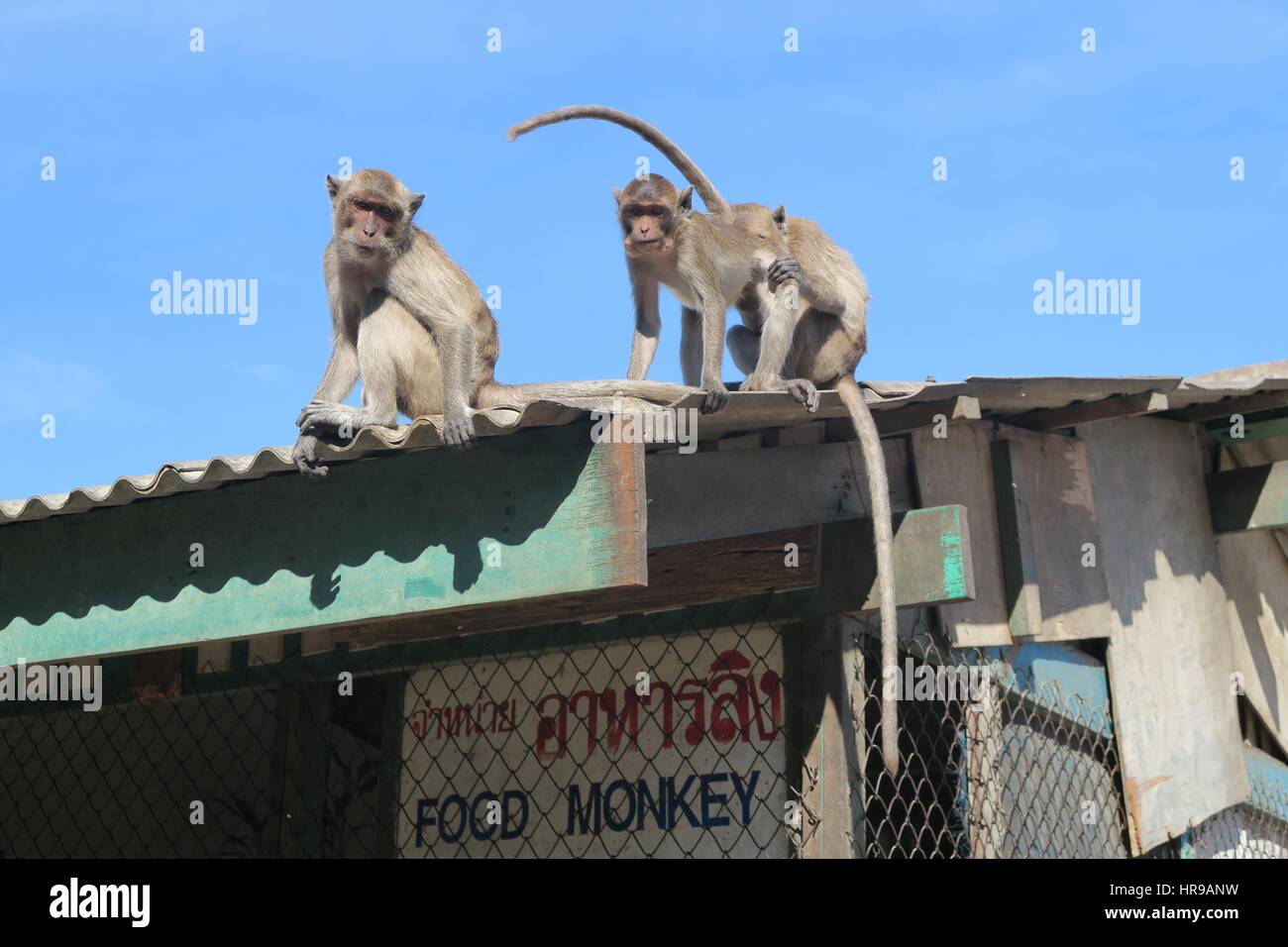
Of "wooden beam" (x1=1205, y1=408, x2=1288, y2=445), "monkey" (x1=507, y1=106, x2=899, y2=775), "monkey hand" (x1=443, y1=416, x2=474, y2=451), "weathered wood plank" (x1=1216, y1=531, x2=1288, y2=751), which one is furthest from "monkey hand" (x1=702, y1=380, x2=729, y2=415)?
"weathered wood plank" (x1=1216, y1=531, x2=1288, y2=751)

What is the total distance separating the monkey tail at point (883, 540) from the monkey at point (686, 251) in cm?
133

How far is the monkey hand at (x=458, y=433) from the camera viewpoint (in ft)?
13.1

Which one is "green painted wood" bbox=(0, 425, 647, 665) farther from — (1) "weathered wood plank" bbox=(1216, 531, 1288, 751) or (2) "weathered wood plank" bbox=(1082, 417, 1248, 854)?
(1) "weathered wood plank" bbox=(1216, 531, 1288, 751)

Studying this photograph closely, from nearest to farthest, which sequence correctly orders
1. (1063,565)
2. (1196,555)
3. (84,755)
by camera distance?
(1063,565) → (1196,555) → (84,755)

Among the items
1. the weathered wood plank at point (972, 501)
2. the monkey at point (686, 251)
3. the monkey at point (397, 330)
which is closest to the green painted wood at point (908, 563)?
the weathered wood plank at point (972, 501)

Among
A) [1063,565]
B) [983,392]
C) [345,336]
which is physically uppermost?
[345,336]

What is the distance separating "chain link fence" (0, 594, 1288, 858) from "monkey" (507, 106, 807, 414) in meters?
1.49

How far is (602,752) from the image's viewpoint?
5.20m

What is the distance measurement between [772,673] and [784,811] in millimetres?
422

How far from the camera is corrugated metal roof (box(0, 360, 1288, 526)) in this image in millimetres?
3953

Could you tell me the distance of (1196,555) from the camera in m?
5.98

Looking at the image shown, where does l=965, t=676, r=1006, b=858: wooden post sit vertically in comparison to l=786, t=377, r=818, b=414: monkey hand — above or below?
below
